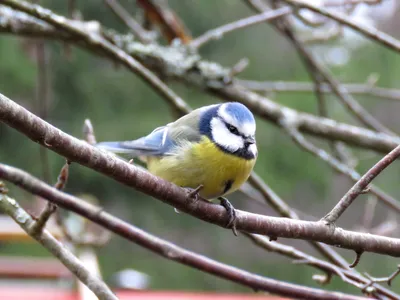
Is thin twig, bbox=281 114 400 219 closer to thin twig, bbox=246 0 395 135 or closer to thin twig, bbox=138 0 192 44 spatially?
thin twig, bbox=246 0 395 135

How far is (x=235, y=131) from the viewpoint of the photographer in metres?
1.29

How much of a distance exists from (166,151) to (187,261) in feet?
0.88

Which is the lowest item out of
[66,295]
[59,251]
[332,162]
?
[59,251]

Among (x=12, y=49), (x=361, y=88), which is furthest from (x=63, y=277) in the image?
(x=12, y=49)

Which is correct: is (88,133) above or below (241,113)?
below

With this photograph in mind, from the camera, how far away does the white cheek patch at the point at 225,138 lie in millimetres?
1268

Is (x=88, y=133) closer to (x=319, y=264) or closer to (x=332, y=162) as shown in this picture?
(x=319, y=264)

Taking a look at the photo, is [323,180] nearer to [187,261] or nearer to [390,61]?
[390,61]

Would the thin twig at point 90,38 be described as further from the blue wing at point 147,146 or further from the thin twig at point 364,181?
the thin twig at point 364,181

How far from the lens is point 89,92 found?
607 cm

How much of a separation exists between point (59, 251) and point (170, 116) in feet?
15.5

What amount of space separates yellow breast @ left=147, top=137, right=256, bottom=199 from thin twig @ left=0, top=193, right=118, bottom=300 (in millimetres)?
303

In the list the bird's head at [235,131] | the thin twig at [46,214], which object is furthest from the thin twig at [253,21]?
the thin twig at [46,214]

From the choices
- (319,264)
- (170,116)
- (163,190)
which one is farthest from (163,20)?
(170,116)
